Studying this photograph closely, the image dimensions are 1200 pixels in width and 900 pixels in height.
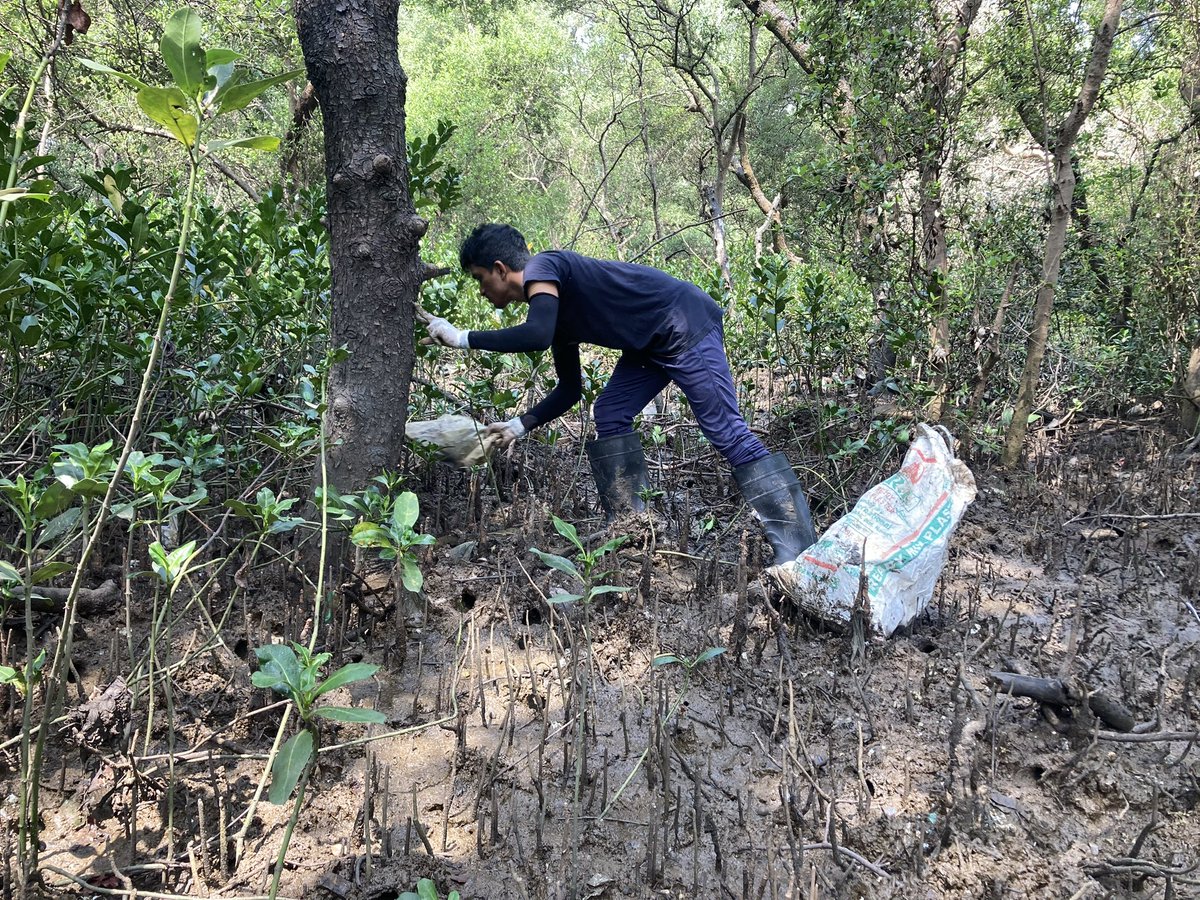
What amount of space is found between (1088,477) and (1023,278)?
1.63 metres

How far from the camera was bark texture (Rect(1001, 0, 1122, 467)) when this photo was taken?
3359 millimetres

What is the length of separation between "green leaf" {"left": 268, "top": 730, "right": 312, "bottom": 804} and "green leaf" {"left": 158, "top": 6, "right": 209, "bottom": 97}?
0.97 metres

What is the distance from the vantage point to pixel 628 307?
3.08 metres

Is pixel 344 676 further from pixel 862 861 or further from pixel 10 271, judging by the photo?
pixel 862 861

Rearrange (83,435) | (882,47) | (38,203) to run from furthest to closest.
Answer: (882,47) < (83,435) < (38,203)

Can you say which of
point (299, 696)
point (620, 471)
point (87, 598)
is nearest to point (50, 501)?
point (299, 696)

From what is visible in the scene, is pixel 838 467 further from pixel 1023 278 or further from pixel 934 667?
pixel 1023 278

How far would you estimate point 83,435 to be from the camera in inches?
116

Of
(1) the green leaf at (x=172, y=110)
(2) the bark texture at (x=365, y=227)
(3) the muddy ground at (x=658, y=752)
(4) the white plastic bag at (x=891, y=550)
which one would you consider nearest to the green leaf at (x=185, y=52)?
(1) the green leaf at (x=172, y=110)

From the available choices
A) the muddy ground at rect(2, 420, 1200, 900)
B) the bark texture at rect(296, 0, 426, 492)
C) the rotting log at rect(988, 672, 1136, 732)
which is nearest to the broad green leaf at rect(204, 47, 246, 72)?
the muddy ground at rect(2, 420, 1200, 900)

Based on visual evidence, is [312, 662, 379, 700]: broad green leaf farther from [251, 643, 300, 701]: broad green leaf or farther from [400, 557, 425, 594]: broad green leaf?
[400, 557, 425, 594]: broad green leaf

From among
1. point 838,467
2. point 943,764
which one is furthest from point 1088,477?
point 943,764

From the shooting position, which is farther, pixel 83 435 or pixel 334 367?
pixel 83 435

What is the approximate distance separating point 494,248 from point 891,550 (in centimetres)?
181
